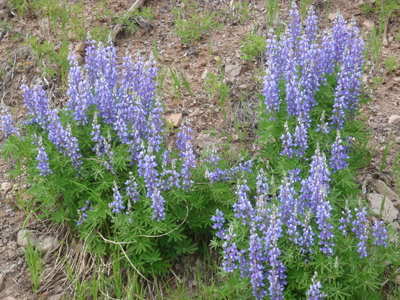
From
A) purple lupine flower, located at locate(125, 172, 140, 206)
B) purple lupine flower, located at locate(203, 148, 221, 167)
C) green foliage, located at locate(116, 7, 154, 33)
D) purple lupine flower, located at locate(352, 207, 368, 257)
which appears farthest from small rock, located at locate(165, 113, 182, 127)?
purple lupine flower, located at locate(352, 207, 368, 257)

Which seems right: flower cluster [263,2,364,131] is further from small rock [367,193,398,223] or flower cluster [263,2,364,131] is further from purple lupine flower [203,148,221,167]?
small rock [367,193,398,223]

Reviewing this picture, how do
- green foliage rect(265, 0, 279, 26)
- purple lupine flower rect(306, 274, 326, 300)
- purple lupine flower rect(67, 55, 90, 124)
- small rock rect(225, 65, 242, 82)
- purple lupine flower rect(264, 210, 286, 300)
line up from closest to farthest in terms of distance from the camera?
purple lupine flower rect(306, 274, 326, 300) → purple lupine flower rect(264, 210, 286, 300) → purple lupine flower rect(67, 55, 90, 124) → small rock rect(225, 65, 242, 82) → green foliage rect(265, 0, 279, 26)

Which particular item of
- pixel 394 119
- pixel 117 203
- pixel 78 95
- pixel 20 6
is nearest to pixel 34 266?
pixel 117 203

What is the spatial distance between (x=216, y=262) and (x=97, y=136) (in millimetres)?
1529

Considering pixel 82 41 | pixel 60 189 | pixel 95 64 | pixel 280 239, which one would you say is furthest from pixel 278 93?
A: pixel 82 41

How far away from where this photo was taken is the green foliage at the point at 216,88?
645 centimetres

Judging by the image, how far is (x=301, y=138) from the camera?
4566 millimetres

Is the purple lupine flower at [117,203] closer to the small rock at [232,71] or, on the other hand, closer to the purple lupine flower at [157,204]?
the purple lupine flower at [157,204]

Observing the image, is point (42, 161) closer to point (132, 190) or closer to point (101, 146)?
point (101, 146)

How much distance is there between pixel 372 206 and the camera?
5.20 m

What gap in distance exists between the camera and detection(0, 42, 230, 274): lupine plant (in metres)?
4.56

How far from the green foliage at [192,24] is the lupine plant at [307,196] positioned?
93.9 inches

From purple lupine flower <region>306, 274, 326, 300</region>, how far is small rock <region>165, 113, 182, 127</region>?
3.01m

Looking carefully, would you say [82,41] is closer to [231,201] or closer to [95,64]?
[95,64]
